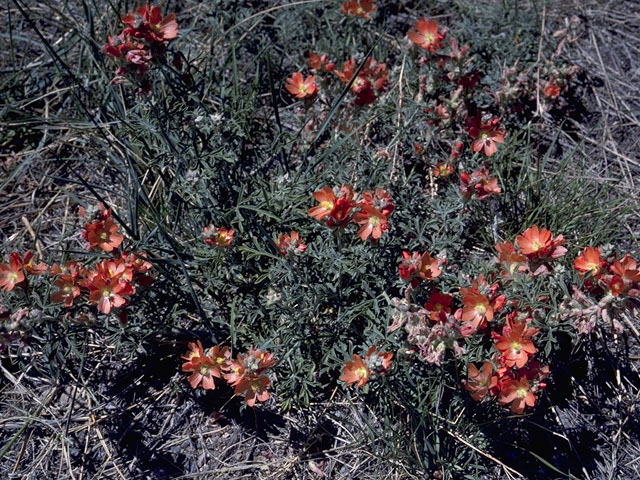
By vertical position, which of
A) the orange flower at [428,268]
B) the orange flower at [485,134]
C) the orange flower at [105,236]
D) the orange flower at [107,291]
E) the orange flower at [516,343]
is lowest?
the orange flower at [107,291]

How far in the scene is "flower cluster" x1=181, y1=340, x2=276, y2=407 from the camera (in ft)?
8.67

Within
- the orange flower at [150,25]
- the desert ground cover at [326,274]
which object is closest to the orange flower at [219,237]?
the desert ground cover at [326,274]

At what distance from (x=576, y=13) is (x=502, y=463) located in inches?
120

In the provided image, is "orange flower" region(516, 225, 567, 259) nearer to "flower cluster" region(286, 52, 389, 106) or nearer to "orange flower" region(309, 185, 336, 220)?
"orange flower" region(309, 185, 336, 220)

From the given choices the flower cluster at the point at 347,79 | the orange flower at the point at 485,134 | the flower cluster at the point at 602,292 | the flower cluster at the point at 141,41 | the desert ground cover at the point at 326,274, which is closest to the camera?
the flower cluster at the point at 602,292

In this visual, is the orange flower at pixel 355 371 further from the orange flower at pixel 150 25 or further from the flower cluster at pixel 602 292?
the orange flower at pixel 150 25

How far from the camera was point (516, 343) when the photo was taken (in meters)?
2.59

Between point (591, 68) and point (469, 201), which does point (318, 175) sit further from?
point (591, 68)

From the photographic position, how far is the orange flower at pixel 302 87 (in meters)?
3.51

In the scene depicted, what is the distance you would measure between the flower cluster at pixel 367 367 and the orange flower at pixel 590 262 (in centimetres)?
87

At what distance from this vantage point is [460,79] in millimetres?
3652

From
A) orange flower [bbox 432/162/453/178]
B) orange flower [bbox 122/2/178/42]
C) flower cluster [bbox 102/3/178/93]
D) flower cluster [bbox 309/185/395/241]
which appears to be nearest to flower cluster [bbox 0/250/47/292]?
flower cluster [bbox 102/3/178/93]

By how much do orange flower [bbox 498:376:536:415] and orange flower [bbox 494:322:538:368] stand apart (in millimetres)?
93

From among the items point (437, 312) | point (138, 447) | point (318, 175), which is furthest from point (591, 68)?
point (138, 447)
